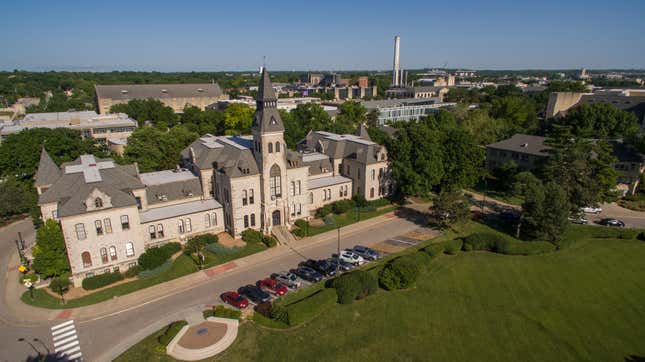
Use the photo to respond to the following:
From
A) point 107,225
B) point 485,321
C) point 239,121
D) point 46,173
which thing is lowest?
point 485,321

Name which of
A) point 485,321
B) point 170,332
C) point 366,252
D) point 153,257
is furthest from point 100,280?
point 485,321

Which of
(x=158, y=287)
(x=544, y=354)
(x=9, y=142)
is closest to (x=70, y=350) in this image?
(x=158, y=287)

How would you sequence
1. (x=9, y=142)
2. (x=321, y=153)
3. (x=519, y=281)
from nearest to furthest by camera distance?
(x=519, y=281), (x=9, y=142), (x=321, y=153)

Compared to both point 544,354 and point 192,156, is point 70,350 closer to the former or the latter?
point 192,156

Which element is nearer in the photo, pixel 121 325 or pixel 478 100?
pixel 121 325

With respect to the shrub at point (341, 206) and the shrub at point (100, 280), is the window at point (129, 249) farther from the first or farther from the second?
the shrub at point (341, 206)

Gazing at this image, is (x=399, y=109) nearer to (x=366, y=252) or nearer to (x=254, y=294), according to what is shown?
(x=366, y=252)

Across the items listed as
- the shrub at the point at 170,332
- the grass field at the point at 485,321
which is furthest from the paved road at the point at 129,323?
the grass field at the point at 485,321
